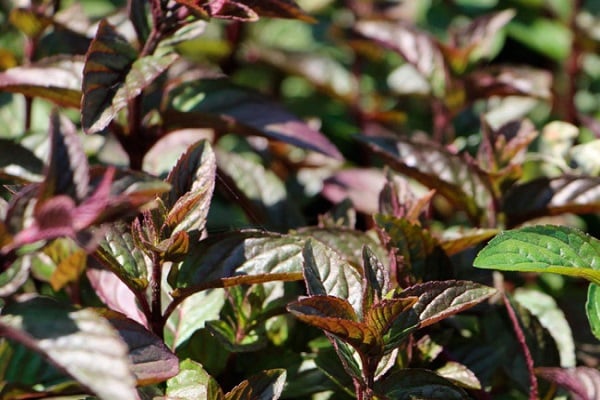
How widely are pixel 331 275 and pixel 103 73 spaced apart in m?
0.44

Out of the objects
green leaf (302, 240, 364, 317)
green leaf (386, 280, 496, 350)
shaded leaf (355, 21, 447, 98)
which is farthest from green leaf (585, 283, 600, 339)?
shaded leaf (355, 21, 447, 98)

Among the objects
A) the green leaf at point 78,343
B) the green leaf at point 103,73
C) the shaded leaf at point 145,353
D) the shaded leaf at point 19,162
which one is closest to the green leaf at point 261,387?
the shaded leaf at point 145,353

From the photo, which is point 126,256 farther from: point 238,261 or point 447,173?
point 447,173

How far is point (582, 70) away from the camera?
223cm

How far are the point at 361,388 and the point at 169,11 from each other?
24.6 inches

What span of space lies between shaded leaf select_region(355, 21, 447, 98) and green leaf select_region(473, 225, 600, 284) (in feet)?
2.35

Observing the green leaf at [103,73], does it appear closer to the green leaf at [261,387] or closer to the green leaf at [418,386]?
the green leaf at [261,387]

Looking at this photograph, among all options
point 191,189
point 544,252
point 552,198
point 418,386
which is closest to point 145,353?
point 191,189

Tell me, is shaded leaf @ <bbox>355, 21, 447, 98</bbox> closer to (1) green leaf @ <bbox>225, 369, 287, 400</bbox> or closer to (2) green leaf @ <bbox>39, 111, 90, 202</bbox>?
(1) green leaf @ <bbox>225, 369, 287, 400</bbox>

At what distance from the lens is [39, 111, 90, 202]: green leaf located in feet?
2.60

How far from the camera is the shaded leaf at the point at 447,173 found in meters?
1.33

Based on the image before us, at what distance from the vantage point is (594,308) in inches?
40.0

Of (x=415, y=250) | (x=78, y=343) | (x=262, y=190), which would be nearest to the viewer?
(x=78, y=343)

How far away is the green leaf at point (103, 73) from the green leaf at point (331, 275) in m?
0.32
